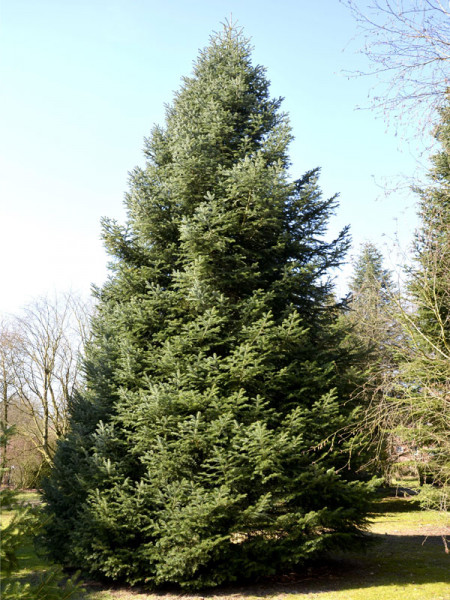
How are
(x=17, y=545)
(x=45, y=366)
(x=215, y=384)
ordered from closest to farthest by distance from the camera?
(x=17, y=545) → (x=215, y=384) → (x=45, y=366)

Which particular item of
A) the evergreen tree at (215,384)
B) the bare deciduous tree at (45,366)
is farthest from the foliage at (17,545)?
the bare deciduous tree at (45,366)

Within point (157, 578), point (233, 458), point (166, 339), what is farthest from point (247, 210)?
point (157, 578)

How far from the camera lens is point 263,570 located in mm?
7473

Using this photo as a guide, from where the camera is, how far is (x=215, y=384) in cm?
795

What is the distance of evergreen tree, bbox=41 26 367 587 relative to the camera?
7496mm

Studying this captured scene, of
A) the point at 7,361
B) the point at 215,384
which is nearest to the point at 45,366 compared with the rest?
the point at 7,361

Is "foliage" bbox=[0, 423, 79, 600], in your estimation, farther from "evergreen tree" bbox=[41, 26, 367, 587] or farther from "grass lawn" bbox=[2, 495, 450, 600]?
"evergreen tree" bbox=[41, 26, 367, 587]

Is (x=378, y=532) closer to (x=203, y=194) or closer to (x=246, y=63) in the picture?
(x=203, y=194)

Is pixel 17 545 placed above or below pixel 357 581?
above

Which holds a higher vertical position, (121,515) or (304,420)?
(304,420)

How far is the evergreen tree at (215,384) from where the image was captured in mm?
7496

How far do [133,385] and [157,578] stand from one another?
334 centimetres

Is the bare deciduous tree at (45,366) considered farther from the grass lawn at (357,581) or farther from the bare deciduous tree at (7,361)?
the grass lawn at (357,581)

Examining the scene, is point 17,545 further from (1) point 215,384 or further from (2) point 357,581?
(2) point 357,581
